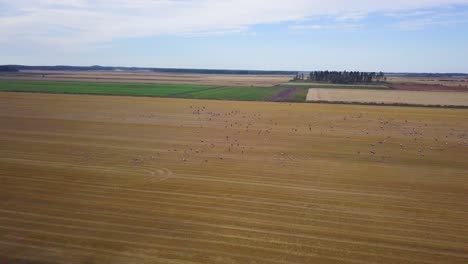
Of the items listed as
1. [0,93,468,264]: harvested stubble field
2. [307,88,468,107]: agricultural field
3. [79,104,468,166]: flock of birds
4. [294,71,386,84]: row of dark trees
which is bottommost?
[0,93,468,264]: harvested stubble field

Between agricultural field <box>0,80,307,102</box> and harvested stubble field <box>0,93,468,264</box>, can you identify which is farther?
agricultural field <box>0,80,307,102</box>

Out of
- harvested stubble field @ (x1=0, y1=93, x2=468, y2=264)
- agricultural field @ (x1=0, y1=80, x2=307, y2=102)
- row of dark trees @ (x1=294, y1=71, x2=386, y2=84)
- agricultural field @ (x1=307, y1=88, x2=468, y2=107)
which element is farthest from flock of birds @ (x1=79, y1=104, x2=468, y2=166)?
row of dark trees @ (x1=294, y1=71, x2=386, y2=84)

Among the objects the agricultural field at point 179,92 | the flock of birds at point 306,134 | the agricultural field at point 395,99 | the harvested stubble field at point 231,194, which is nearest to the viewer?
the harvested stubble field at point 231,194

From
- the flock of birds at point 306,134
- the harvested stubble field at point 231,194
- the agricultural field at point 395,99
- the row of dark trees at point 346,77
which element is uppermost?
the row of dark trees at point 346,77

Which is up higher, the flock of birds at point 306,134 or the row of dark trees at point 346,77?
the row of dark trees at point 346,77

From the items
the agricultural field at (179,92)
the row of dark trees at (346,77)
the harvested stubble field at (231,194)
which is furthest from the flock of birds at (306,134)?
the row of dark trees at (346,77)

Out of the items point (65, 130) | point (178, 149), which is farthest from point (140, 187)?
point (65, 130)

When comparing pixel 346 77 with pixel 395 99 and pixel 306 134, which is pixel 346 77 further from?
pixel 306 134

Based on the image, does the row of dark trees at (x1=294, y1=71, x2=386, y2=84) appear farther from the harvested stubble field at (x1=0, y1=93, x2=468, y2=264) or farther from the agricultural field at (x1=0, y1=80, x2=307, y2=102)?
the harvested stubble field at (x1=0, y1=93, x2=468, y2=264)

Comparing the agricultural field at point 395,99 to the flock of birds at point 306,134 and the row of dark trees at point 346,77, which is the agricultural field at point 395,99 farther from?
the row of dark trees at point 346,77
